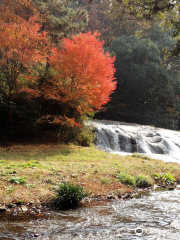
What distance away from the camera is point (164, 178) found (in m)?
9.71

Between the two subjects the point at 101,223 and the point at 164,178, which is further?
the point at 164,178

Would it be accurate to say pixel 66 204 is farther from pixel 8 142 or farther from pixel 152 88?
pixel 152 88

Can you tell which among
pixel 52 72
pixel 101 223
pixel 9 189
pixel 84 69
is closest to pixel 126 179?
pixel 101 223

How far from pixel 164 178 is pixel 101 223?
220 inches

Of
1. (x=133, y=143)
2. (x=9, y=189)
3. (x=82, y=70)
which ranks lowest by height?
(x=133, y=143)

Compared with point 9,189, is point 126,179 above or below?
below

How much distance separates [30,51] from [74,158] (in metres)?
6.80

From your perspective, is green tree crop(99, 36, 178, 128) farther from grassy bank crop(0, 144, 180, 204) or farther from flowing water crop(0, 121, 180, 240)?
flowing water crop(0, 121, 180, 240)

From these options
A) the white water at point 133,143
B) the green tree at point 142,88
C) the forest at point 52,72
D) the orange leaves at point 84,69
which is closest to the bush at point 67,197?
the forest at point 52,72

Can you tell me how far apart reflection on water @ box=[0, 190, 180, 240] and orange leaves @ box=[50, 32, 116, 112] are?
28.5 ft

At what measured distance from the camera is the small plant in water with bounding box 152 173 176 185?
9.53m

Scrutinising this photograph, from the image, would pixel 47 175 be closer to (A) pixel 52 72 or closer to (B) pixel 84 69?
(B) pixel 84 69

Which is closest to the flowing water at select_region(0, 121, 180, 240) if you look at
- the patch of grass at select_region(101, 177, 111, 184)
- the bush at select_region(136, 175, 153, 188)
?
the bush at select_region(136, 175, 153, 188)

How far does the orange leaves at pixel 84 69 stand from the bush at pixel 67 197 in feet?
28.6
